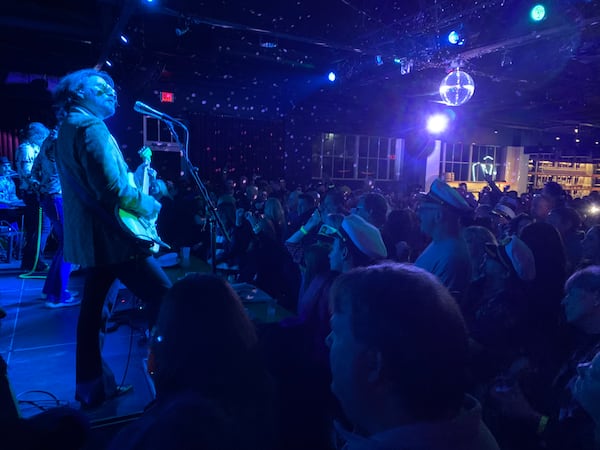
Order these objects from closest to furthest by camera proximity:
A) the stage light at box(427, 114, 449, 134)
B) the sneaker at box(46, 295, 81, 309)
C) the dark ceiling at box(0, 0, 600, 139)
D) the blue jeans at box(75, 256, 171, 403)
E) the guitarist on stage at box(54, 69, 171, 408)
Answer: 1. the guitarist on stage at box(54, 69, 171, 408)
2. the blue jeans at box(75, 256, 171, 403)
3. the sneaker at box(46, 295, 81, 309)
4. the dark ceiling at box(0, 0, 600, 139)
5. the stage light at box(427, 114, 449, 134)

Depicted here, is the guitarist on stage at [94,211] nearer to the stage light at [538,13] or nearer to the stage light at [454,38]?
the stage light at [538,13]

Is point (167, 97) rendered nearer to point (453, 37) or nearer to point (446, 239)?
point (453, 37)

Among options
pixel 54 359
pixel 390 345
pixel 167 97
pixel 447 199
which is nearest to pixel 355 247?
pixel 447 199

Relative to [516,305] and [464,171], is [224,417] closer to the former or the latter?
[516,305]

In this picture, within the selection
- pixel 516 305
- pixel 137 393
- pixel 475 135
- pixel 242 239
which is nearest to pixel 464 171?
pixel 475 135

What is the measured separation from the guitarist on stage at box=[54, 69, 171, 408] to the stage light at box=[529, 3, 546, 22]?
5267mm

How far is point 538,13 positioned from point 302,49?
4.95m

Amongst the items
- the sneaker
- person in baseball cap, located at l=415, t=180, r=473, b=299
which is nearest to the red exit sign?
the sneaker

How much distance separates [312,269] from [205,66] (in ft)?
28.0

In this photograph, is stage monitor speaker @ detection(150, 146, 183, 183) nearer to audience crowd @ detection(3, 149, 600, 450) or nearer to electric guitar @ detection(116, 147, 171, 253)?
audience crowd @ detection(3, 149, 600, 450)

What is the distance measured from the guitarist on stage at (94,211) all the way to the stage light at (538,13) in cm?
527

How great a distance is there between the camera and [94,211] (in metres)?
2.09

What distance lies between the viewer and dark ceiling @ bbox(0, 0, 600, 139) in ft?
19.1

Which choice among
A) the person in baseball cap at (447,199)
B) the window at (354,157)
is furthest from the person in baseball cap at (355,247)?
the window at (354,157)
